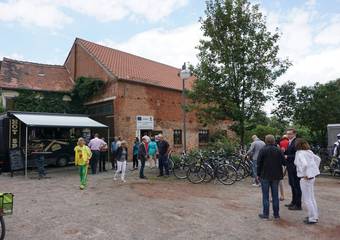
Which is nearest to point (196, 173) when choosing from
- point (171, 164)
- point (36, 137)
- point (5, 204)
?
point (171, 164)

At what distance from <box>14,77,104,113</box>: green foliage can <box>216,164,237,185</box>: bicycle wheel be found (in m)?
13.0

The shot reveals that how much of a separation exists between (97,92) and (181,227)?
59.9ft

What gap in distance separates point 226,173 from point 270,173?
5509 mm

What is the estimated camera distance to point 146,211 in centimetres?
782

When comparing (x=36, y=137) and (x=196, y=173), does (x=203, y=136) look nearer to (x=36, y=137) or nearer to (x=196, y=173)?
(x=36, y=137)

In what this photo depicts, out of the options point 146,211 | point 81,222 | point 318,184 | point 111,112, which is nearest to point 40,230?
point 81,222

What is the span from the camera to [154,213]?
25.0 ft

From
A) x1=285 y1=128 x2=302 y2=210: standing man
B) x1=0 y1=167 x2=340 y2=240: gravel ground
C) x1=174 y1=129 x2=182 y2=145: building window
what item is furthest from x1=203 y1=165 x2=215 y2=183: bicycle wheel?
x1=174 y1=129 x2=182 y2=145: building window

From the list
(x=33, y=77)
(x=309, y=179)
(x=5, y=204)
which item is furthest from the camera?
(x=33, y=77)

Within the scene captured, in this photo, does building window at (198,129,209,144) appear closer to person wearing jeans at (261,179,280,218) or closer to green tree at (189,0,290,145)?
green tree at (189,0,290,145)

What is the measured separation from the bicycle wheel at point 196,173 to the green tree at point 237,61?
11.8ft

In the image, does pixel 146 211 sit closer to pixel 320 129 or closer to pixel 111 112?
pixel 111 112

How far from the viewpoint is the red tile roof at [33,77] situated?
2334 centimetres

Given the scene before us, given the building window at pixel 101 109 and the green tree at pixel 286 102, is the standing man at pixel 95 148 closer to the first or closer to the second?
the building window at pixel 101 109
